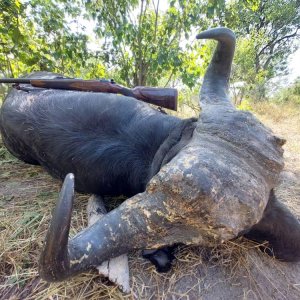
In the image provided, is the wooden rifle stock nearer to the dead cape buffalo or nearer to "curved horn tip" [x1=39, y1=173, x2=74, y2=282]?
the dead cape buffalo

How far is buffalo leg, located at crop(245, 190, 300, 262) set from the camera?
1.76 metres

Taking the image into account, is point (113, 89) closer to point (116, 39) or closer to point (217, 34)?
point (217, 34)

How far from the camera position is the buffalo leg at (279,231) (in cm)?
176

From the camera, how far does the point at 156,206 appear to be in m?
1.29

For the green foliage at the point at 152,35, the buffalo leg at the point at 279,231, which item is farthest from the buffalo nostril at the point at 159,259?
the green foliage at the point at 152,35

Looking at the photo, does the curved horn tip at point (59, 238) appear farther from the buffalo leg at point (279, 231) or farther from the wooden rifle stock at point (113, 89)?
the wooden rifle stock at point (113, 89)

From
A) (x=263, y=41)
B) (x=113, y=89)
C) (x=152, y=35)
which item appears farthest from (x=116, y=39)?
(x=263, y=41)

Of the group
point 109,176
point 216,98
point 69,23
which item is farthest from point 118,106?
point 69,23

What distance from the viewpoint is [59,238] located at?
106 cm

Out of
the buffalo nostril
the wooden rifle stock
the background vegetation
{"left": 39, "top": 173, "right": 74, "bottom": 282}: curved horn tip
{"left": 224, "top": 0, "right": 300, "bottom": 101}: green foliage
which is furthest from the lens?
{"left": 224, "top": 0, "right": 300, "bottom": 101}: green foliage

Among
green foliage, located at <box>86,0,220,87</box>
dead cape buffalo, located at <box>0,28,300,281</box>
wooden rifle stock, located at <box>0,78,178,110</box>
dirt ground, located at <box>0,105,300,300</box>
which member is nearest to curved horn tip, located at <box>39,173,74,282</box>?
dead cape buffalo, located at <box>0,28,300,281</box>

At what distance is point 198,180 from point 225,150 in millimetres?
248

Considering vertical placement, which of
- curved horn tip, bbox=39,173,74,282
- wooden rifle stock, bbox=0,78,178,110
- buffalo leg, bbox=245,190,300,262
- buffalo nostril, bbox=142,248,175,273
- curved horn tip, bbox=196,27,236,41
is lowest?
buffalo nostril, bbox=142,248,175,273

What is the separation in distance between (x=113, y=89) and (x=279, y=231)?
1.95 m
